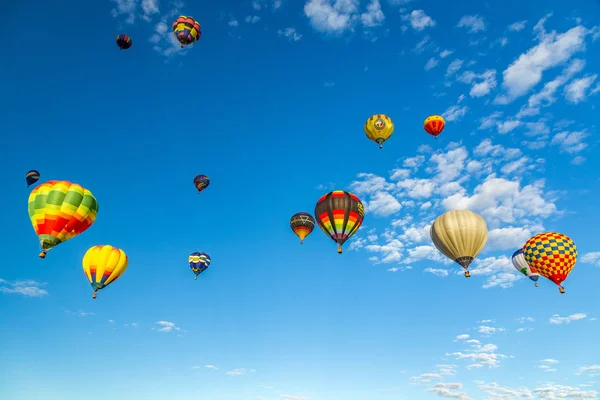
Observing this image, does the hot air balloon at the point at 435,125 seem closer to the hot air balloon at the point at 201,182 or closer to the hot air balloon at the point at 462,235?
the hot air balloon at the point at 462,235

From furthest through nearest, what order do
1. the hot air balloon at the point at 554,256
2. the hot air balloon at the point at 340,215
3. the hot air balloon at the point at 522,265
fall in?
the hot air balloon at the point at 522,265, the hot air balloon at the point at 554,256, the hot air balloon at the point at 340,215

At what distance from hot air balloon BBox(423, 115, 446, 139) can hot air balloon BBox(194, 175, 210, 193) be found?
81.4 ft

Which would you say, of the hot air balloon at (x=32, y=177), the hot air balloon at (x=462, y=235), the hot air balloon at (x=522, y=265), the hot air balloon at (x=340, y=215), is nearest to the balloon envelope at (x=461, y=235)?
the hot air balloon at (x=462, y=235)

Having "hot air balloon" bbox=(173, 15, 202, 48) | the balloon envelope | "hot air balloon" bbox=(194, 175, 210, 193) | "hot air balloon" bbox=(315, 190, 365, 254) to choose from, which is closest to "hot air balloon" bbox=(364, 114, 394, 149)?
"hot air balloon" bbox=(315, 190, 365, 254)

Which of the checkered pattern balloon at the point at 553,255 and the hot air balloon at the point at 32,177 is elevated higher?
the hot air balloon at the point at 32,177

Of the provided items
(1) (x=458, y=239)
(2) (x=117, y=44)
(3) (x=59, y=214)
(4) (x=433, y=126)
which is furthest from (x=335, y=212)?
(2) (x=117, y=44)

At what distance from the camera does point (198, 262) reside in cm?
4491

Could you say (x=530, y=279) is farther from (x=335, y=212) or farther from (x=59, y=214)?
(x=59, y=214)

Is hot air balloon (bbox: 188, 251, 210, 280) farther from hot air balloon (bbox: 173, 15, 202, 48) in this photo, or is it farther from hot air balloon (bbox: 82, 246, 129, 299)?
hot air balloon (bbox: 173, 15, 202, 48)

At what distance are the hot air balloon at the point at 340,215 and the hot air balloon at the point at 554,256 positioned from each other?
44.5 ft

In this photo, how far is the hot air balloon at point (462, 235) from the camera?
28859 mm

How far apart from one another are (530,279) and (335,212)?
86.3ft

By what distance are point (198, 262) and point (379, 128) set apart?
2398 centimetres

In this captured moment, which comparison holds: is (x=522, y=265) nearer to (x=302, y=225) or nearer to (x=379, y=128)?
(x=379, y=128)
